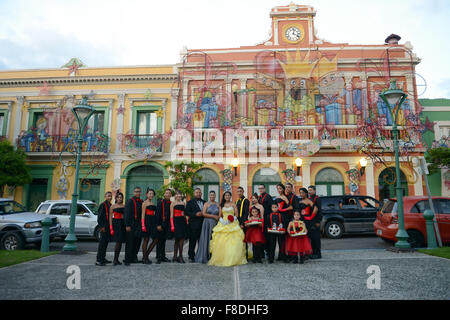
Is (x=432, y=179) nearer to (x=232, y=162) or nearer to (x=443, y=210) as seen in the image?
(x=443, y=210)

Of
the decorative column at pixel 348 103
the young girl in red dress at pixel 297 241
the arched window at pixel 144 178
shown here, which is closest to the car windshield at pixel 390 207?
the young girl in red dress at pixel 297 241

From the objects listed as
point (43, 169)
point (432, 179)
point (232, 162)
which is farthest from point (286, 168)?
point (43, 169)

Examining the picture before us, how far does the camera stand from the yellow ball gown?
6.89m

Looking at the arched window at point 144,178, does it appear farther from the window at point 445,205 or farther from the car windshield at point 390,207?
the window at point 445,205

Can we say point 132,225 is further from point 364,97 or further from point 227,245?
point 364,97

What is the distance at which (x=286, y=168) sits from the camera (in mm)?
16703

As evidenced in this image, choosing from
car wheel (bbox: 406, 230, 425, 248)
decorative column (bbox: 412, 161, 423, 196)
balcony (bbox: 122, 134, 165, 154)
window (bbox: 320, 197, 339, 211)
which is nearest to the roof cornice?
balcony (bbox: 122, 134, 165, 154)

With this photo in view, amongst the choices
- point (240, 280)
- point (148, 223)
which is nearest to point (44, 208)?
point (148, 223)

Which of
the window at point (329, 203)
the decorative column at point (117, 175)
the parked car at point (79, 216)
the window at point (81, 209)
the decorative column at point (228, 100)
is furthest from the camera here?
the decorative column at point (117, 175)

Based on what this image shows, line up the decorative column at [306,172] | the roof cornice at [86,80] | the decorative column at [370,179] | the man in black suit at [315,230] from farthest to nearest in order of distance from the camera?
1. the roof cornice at [86,80]
2. the decorative column at [306,172]
3. the decorative column at [370,179]
4. the man in black suit at [315,230]

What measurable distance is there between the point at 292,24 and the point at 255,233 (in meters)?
15.4

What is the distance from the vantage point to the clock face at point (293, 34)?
18375 millimetres

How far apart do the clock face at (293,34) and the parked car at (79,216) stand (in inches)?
563

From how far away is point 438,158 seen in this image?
15.3 metres
